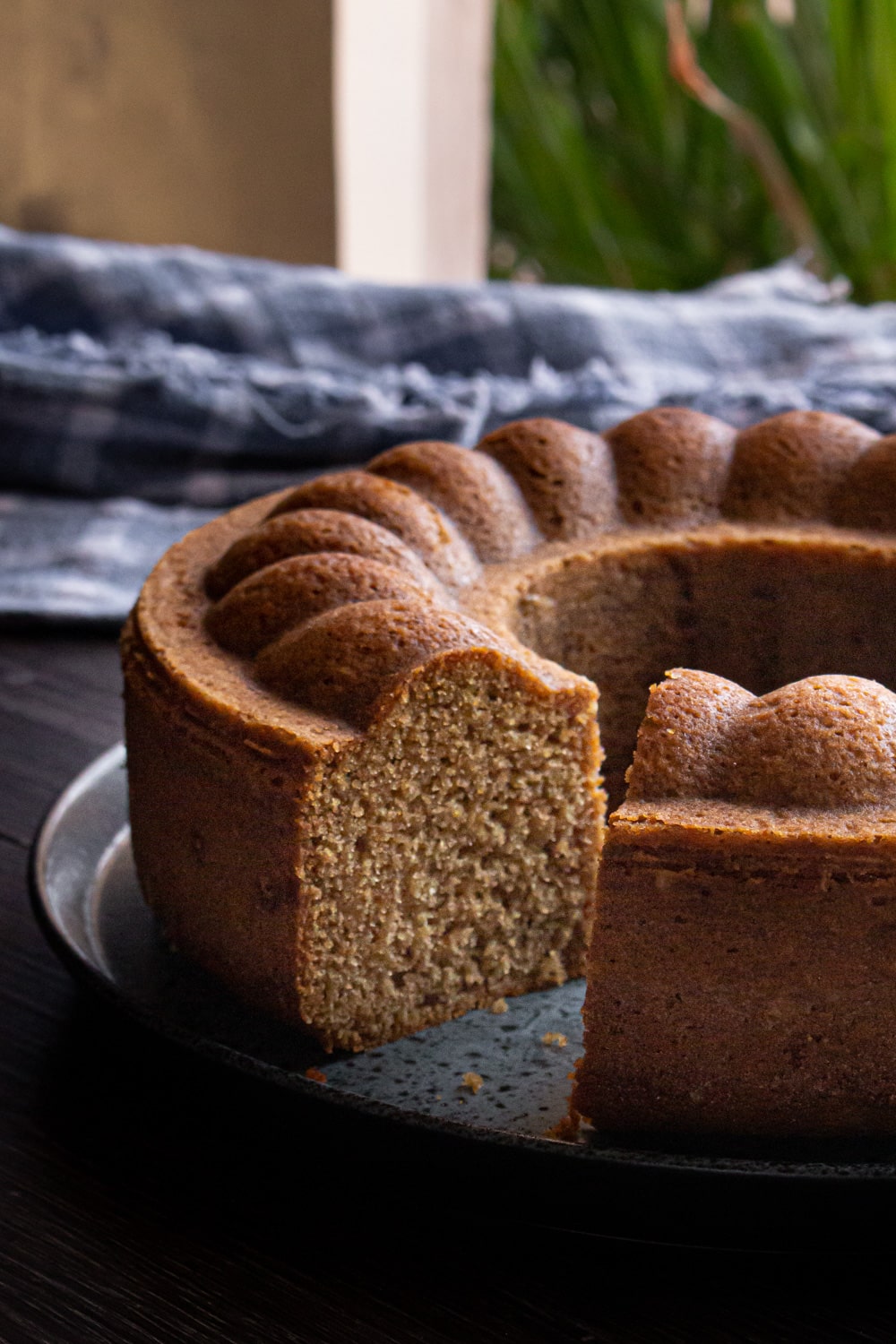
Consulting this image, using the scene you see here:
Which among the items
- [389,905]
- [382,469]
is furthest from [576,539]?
[389,905]

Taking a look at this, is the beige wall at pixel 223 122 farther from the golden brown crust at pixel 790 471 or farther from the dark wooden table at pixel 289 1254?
the dark wooden table at pixel 289 1254

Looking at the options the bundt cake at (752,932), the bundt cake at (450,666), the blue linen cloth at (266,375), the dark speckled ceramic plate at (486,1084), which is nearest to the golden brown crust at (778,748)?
the bundt cake at (752,932)

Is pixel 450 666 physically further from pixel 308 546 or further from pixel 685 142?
pixel 685 142

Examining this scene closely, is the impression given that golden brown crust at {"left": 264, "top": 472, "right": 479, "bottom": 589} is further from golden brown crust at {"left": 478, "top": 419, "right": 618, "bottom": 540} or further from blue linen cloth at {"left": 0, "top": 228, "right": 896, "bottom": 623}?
blue linen cloth at {"left": 0, "top": 228, "right": 896, "bottom": 623}

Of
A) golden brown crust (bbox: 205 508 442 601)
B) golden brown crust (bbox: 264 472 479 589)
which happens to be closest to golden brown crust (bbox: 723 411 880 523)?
golden brown crust (bbox: 264 472 479 589)

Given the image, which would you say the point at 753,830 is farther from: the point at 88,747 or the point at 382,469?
the point at 88,747

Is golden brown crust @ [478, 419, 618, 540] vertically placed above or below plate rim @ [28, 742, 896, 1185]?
above
